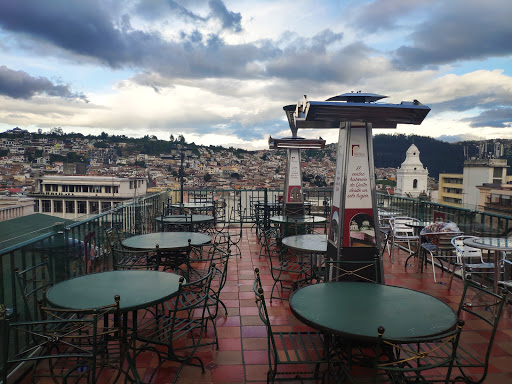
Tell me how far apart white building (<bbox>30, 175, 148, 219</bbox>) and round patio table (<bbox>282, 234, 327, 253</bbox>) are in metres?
37.5

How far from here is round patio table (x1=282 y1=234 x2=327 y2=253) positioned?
3.50 metres

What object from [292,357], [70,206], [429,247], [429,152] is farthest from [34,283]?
[429,152]

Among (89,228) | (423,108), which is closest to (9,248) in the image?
(89,228)

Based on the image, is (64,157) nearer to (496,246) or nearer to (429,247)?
(429,247)

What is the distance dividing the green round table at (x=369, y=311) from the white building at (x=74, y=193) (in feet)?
129

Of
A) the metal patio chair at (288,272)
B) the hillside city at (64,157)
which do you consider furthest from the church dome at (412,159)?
the metal patio chair at (288,272)

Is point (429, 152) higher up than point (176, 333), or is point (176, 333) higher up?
Result: point (429, 152)

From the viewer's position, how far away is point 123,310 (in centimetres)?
179

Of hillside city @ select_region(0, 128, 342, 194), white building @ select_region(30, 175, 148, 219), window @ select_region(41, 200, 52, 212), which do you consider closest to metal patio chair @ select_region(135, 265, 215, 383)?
hillside city @ select_region(0, 128, 342, 194)

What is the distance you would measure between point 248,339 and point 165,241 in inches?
60.9

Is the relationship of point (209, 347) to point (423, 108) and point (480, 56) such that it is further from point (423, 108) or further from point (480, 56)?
point (480, 56)

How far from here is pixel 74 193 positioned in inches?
1578

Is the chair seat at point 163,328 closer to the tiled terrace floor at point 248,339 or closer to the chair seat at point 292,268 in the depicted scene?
the tiled terrace floor at point 248,339

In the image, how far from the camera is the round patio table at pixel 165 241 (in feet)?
11.4
